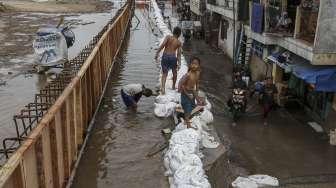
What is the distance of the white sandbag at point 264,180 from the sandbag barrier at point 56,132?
346 centimetres

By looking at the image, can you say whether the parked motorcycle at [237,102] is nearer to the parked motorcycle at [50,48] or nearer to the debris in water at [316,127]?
the debris in water at [316,127]

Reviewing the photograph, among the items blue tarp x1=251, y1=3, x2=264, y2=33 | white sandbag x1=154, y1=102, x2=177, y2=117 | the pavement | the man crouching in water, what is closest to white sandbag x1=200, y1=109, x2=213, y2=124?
white sandbag x1=154, y1=102, x2=177, y2=117

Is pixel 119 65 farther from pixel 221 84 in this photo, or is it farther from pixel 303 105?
pixel 303 105

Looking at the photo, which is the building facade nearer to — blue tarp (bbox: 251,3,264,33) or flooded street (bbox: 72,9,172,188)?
blue tarp (bbox: 251,3,264,33)

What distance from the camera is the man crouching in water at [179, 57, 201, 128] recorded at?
8211 mm

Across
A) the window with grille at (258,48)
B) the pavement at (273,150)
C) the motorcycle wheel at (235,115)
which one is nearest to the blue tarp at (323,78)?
the pavement at (273,150)

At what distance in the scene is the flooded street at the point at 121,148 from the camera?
6.87 metres

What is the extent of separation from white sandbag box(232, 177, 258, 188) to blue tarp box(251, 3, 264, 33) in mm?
8099

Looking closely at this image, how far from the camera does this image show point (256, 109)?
14070 mm

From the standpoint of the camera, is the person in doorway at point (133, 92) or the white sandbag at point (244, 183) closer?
the white sandbag at point (244, 183)

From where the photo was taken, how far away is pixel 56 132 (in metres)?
5.71

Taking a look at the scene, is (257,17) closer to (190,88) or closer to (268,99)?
(268,99)

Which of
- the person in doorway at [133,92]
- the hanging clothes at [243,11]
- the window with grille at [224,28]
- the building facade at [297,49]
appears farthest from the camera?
the window with grille at [224,28]

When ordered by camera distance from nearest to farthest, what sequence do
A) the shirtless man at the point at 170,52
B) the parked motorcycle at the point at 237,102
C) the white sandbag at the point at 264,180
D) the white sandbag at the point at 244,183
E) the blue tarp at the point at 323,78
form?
the white sandbag at the point at 244,183, the white sandbag at the point at 264,180, the shirtless man at the point at 170,52, the blue tarp at the point at 323,78, the parked motorcycle at the point at 237,102
